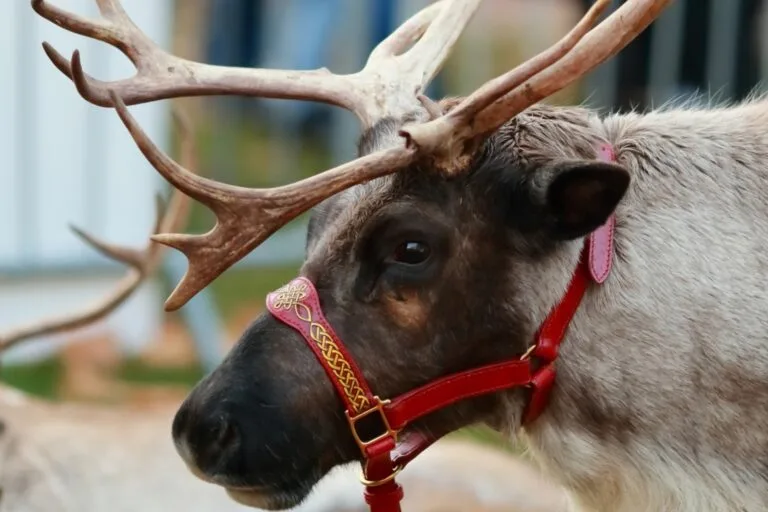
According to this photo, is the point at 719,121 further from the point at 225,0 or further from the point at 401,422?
the point at 225,0

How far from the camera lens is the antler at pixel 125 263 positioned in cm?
442

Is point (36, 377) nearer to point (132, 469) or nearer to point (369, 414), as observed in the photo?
point (132, 469)

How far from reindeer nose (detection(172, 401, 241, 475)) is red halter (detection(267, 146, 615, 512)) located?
9.5 inches

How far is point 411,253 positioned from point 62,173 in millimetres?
5256

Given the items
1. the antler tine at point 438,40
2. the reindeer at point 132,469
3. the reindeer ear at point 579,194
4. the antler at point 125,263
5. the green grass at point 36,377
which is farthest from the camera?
the green grass at point 36,377

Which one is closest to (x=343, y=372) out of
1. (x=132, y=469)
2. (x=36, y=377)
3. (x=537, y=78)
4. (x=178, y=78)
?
(x=537, y=78)

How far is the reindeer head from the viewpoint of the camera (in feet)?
9.27

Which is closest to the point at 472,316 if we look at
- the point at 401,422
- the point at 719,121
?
the point at 401,422

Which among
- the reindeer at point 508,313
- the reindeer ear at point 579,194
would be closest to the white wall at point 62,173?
the reindeer at point 508,313

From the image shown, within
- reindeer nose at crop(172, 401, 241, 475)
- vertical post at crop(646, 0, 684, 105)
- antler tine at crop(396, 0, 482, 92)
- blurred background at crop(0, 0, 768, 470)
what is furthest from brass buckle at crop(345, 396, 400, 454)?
vertical post at crop(646, 0, 684, 105)

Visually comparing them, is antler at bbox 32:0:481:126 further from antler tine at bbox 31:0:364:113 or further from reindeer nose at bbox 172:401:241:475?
reindeer nose at bbox 172:401:241:475

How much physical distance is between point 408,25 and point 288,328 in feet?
3.71

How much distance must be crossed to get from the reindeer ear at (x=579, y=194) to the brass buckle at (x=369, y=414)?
1.71ft

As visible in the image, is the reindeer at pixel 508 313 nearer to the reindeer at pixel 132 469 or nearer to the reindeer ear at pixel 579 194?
the reindeer ear at pixel 579 194
